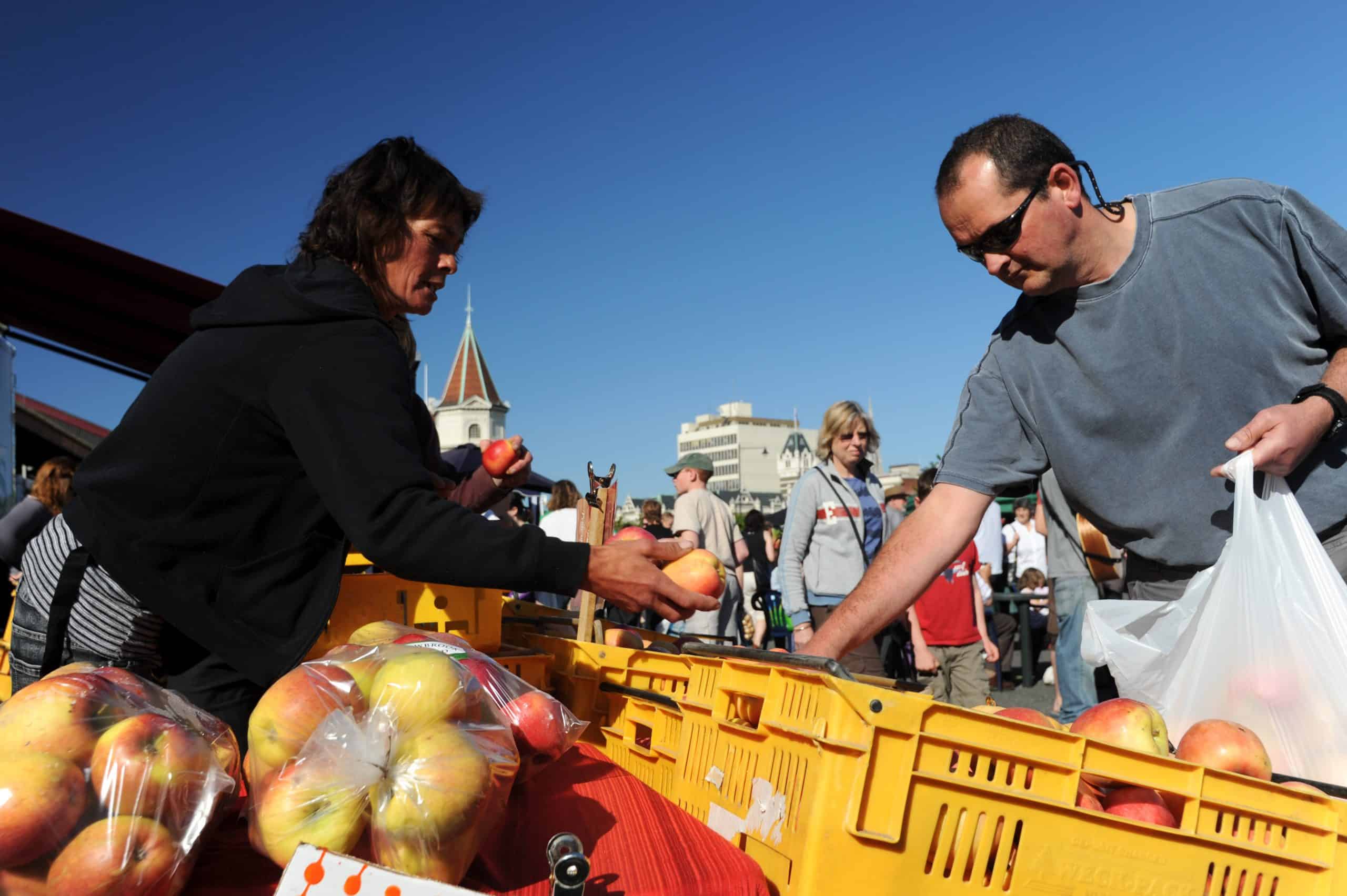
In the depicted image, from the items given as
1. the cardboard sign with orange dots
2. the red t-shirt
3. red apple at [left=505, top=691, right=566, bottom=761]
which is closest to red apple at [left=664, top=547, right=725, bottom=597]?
red apple at [left=505, top=691, right=566, bottom=761]

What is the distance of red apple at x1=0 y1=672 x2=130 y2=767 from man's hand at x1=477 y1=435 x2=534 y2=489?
6.98 ft

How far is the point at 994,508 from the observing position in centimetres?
1012

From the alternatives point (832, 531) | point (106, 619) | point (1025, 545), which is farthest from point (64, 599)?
point (1025, 545)

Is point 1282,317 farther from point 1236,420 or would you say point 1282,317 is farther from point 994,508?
point 994,508

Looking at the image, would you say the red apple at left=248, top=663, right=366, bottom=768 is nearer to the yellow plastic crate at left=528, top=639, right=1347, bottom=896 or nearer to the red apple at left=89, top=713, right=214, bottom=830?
the red apple at left=89, top=713, right=214, bottom=830

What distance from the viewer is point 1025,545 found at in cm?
1166

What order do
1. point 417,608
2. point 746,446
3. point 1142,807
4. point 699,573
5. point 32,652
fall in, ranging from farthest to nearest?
1. point 746,446
2. point 699,573
3. point 417,608
4. point 32,652
5. point 1142,807

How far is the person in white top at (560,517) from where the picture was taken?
301 inches

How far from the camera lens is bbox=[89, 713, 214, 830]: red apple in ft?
3.73

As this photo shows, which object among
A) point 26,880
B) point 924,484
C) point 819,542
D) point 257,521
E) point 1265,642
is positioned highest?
point 924,484

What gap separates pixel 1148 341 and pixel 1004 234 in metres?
0.47

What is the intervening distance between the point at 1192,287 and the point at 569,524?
18.7ft

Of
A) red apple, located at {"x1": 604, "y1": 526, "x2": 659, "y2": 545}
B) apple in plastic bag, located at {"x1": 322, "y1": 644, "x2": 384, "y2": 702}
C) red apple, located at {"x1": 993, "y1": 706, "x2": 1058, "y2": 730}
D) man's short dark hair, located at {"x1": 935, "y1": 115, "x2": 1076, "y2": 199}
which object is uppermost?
man's short dark hair, located at {"x1": 935, "y1": 115, "x2": 1076, "y2": 199}

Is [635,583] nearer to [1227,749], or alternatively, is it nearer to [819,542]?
[1227,749]
